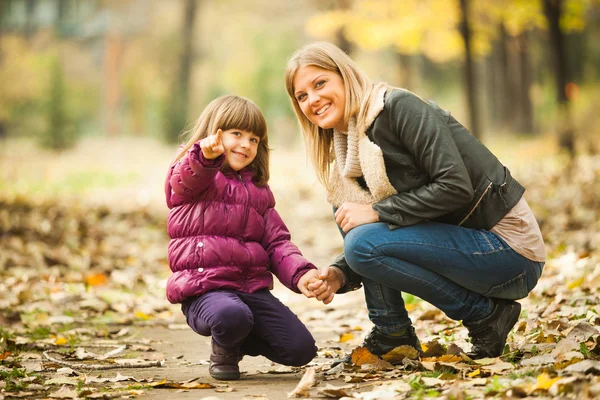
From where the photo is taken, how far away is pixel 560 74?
12.4 m

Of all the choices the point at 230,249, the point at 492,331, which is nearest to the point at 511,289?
the point at 492,331

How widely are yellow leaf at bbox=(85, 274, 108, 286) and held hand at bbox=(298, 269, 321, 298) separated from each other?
3131 mm

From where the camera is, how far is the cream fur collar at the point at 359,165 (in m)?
3.23

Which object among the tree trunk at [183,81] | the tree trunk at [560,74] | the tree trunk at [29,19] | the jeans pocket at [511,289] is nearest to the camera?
the jeans pocket at [511,289]

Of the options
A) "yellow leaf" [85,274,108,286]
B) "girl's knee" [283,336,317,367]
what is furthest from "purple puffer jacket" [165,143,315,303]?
"yellow leaf" [85,274,108,286]

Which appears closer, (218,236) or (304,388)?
(304,388)

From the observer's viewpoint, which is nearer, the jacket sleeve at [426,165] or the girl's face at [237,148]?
the jacket sleeve at [426,165]

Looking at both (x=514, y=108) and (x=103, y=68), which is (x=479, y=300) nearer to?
(x=514, y=108)

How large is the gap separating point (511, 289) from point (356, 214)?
76 centimetres

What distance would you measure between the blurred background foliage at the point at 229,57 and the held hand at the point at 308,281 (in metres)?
13.1

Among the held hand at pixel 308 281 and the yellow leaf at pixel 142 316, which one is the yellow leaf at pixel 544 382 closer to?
the held hand at pixel 308 281

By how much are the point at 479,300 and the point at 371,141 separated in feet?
2.82

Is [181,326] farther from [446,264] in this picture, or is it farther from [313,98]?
[446,264]

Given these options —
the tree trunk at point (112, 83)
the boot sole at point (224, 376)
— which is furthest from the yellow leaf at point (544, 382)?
the tree trunk at point (112, 83)
